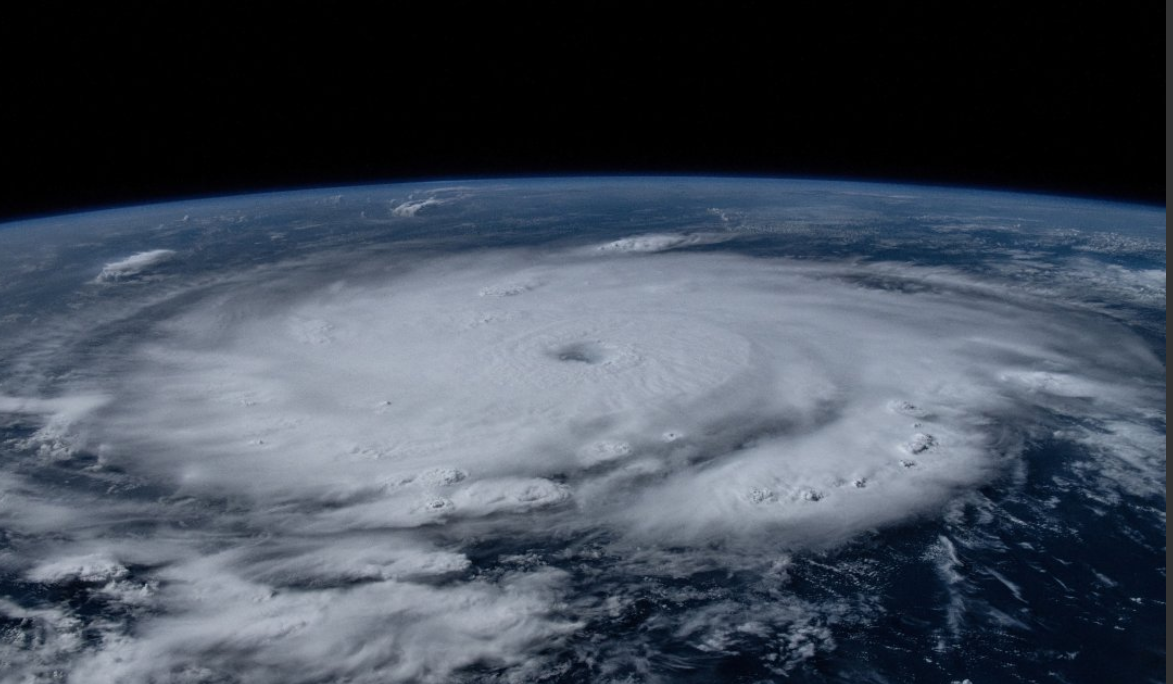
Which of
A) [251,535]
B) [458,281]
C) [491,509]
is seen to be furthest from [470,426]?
[458,281]

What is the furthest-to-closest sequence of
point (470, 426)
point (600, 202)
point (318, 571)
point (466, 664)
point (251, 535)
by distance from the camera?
point (600, 202) → point (470, 426) → point (251, 535) → point (318, 571) → point (466, 664)

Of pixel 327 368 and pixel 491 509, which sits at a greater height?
pixel 327 368

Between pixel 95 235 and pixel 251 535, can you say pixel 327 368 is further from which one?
pixel 95 235

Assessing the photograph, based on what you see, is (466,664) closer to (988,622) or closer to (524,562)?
(524,562)

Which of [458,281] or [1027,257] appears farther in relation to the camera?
[1027,257]

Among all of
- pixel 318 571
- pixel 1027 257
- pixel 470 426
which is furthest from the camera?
pixel 1027 257

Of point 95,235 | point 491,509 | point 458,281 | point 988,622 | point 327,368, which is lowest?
point 988,622

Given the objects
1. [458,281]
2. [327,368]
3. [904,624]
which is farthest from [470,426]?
[458,281]
